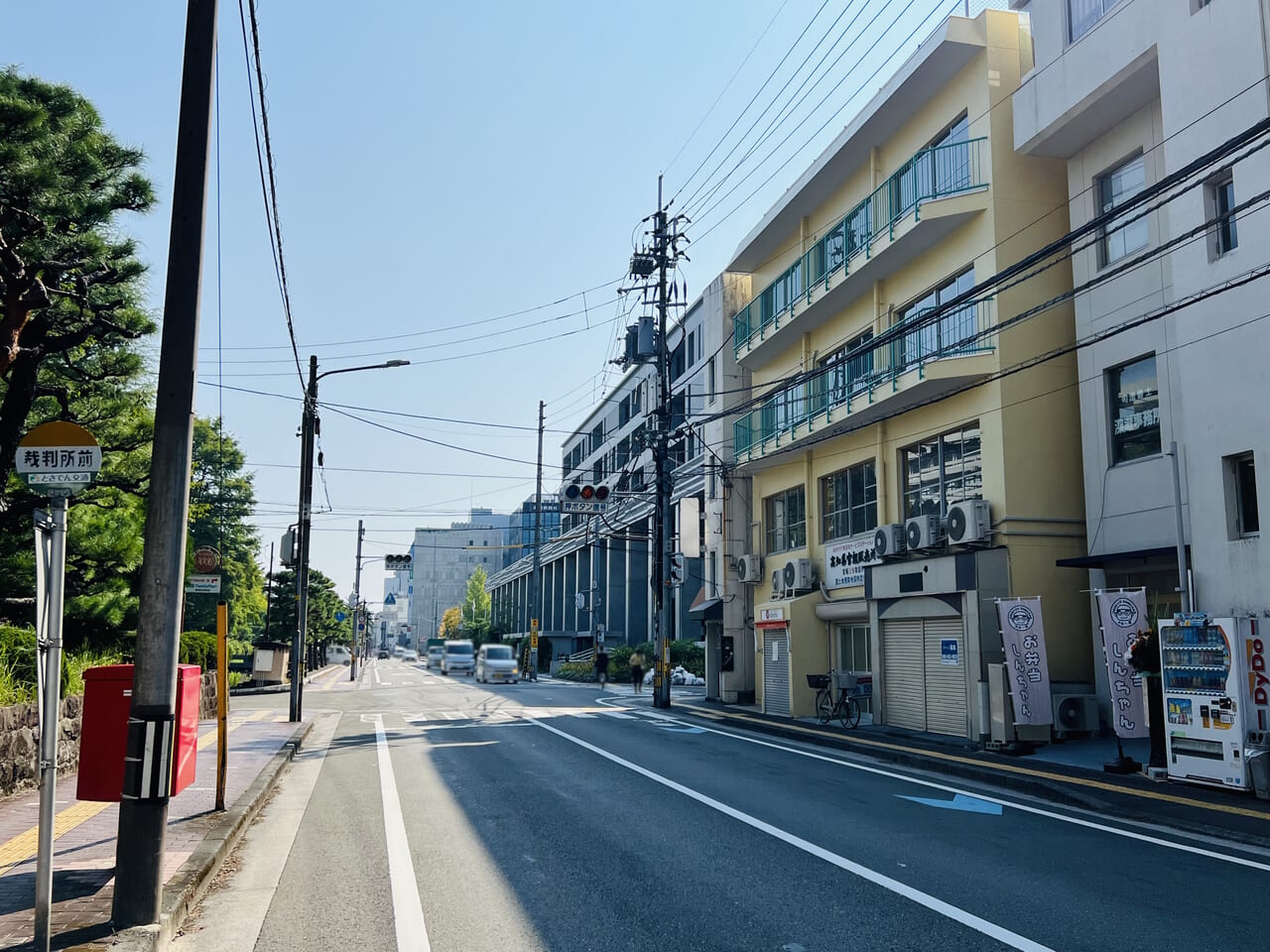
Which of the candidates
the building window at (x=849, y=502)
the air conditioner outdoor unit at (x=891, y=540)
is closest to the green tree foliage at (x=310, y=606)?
the building window at (x=849, y=502)

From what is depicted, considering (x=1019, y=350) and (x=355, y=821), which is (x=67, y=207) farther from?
(x=1019, y=350)

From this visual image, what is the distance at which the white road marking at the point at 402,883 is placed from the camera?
6.48m

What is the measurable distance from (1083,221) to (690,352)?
3234 cm

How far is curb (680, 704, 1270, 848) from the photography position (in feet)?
34.6

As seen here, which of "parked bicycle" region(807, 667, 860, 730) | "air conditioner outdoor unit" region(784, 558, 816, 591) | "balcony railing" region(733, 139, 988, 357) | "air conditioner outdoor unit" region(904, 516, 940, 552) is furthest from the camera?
"air conditioner outdoor unit" region(784, 558, 816, 591)

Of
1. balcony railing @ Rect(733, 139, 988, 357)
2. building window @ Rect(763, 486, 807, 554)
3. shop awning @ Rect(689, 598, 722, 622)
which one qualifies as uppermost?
balcony railing @ Rect(733, 139, 988, 357)

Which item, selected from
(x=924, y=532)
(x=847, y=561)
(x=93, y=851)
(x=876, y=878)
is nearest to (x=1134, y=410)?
(x=924, y=532)

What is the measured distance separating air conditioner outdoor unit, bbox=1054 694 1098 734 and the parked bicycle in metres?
4.83

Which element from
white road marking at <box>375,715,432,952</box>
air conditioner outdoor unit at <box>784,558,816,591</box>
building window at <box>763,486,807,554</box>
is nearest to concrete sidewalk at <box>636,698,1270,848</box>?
air conditioner outdoor unit at <box>784,558,816,591</box>

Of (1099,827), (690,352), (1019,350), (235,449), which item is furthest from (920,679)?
(235,449)

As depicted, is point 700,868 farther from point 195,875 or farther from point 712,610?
point 712,610

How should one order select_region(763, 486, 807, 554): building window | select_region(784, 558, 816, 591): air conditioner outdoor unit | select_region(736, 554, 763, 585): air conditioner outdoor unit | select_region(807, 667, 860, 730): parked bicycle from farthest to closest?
select_region(736, 554, 763, 585): air conditioner outdoor unit → select_region(763, 486, 807, 554): building window → select_region(784, 558, 816, 591): air conditioner outdoor unit → select_region(807, 667, 860, 730): parked bicycle

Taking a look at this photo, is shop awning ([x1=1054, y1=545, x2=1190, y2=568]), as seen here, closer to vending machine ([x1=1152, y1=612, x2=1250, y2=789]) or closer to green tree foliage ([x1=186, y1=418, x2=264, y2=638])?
vending machine ([x1=1152, y1=612, x2=1250, y2=789])

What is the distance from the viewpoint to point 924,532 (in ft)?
70.5
